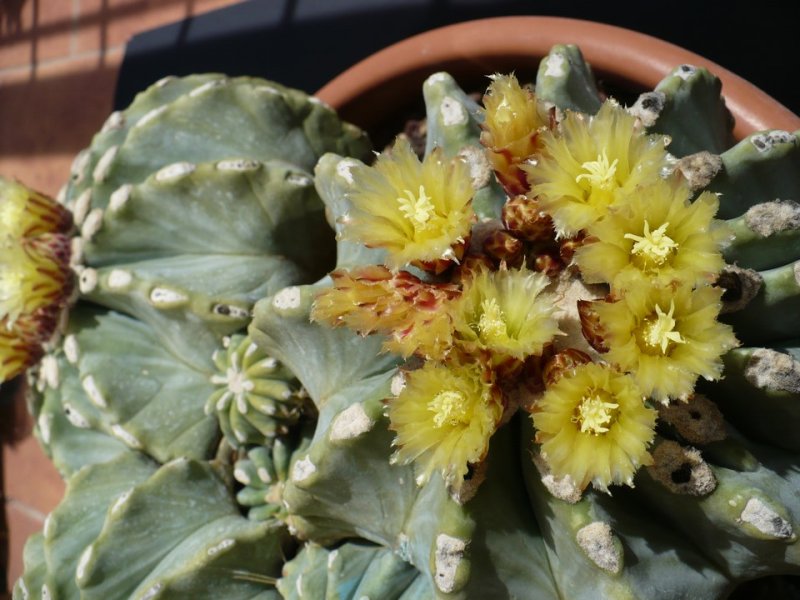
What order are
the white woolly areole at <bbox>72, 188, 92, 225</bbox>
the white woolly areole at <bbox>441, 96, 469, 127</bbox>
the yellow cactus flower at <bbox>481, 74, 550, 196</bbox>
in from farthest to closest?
1. the white woolly areole at <bbox>72, 188, 92, 225</bbox>
2. the white woolly areole at <bbox>441, 96, 469, 127</bbox>
3. the yellow cactus flower at <bbox>481, 74, 550, 196</bbox>

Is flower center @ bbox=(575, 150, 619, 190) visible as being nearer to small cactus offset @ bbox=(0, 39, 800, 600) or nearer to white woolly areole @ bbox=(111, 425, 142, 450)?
small cactus offset @ bbox=(0, 39, 800, 600)

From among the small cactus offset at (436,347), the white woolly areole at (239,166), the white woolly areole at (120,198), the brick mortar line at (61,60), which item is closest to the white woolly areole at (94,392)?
the small cactus offset at (436,347)

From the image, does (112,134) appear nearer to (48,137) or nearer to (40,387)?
(40,387)

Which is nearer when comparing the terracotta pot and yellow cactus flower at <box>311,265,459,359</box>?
yellow cactus flower at <box>311,265,459,359</box>

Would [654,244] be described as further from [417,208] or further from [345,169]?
[345,169]

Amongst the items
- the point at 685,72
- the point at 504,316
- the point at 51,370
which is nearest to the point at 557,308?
the point at 504,316

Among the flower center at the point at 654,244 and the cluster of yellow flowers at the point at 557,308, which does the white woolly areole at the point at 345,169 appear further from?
the flower center at the point at 654,244

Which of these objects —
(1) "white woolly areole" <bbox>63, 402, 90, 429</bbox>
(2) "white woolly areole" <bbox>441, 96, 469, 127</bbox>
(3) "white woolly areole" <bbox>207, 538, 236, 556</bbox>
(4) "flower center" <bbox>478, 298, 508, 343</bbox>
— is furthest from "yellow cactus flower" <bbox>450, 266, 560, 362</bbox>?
(1) "white woolly areole" <bbox>63, 402, 90, 429</bbox>

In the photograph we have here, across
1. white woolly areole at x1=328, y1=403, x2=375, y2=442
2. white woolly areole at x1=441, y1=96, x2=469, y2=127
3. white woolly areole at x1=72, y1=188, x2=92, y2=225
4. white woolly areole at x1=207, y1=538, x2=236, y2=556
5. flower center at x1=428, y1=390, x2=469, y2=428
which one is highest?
white woolly areole at x1=441, y1=96, x2=469, y2=127

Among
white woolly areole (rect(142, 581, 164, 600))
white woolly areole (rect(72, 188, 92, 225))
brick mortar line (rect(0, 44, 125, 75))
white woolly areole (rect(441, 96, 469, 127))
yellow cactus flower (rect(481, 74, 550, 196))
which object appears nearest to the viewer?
yellow cactus flower (rect(481, 74, 550, 196))
